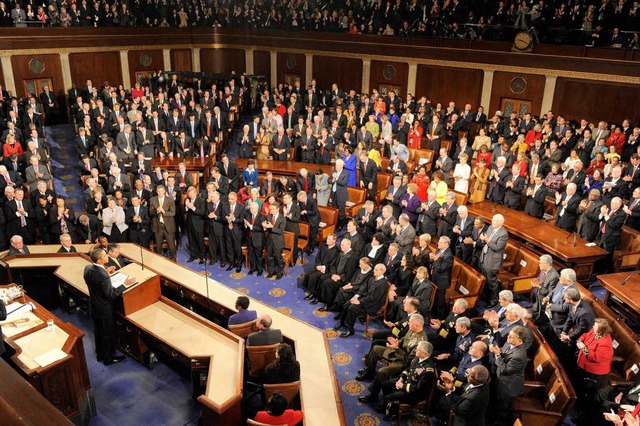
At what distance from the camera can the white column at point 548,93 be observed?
14898 millimetres

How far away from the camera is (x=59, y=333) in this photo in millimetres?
5551

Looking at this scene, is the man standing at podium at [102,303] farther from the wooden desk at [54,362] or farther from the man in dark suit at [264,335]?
the man in dark suit at [264,335]

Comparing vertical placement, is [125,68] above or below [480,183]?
above

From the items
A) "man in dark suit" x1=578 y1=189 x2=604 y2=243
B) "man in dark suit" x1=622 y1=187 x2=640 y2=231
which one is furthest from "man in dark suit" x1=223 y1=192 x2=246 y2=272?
"man in dark suit" x1=622 y1=187 x2=640 y2=231

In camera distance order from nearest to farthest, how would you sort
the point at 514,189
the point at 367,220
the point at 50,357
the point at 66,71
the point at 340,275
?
the point at 50,357 < the point at 340,275 < the point at 367,220 < the point at 514,189 < the point at 66,71

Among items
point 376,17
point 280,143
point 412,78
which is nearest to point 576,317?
point 280,143

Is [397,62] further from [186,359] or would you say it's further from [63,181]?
[186,359]

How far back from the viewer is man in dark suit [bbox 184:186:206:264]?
9.37 m

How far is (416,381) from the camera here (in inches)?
A: 211

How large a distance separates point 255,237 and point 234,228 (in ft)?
1.62

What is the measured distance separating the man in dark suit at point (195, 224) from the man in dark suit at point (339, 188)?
2.71m

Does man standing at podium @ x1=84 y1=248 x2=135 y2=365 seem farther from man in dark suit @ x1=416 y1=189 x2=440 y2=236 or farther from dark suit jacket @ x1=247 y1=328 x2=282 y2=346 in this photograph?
man in dark suit @ x1=416 y1=189 x2=440 y2=236

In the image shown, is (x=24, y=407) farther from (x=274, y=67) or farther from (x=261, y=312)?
(x=274, y=67)

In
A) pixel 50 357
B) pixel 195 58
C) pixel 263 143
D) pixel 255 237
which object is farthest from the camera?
pixel 195 58
